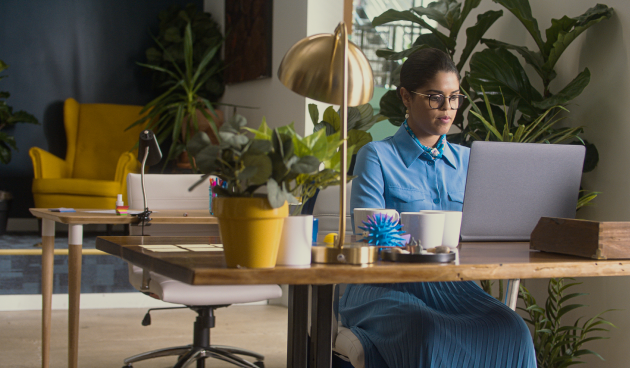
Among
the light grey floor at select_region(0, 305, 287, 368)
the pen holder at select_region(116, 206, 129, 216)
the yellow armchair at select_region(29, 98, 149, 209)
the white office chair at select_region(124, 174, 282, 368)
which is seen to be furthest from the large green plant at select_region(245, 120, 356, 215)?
the yellow armchair at select_region(29, 98, 149, 209)

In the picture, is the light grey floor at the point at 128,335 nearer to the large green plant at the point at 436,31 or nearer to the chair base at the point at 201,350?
the chair base at the point at 201,350

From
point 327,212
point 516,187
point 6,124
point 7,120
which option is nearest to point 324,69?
point 516,187

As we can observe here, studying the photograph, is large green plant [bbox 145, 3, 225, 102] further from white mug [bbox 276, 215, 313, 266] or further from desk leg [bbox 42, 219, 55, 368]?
white mug [bbox 276, 215, 313, 266]

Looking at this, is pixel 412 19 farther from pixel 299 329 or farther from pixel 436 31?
pixel 299 329

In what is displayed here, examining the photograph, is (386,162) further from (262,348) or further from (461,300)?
(262,348)

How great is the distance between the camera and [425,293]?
1519 mm

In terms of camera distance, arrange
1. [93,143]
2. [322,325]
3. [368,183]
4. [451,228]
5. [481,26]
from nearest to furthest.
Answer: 1. [322,325]
2. [451,228]
3. [368,183]
4. [481,26]
5. [93,143]

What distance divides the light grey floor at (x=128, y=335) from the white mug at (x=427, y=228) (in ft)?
6.29

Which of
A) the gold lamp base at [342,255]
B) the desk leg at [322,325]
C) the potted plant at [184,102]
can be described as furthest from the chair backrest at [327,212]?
the potted plant at [184,102]

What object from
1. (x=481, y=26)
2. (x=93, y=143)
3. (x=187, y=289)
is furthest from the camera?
(x=93, y=143)

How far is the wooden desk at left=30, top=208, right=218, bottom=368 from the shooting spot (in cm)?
228

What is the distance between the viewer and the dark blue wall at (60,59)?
19.0 feet

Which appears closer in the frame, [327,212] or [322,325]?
[322,325]

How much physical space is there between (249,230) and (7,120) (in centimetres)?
521
